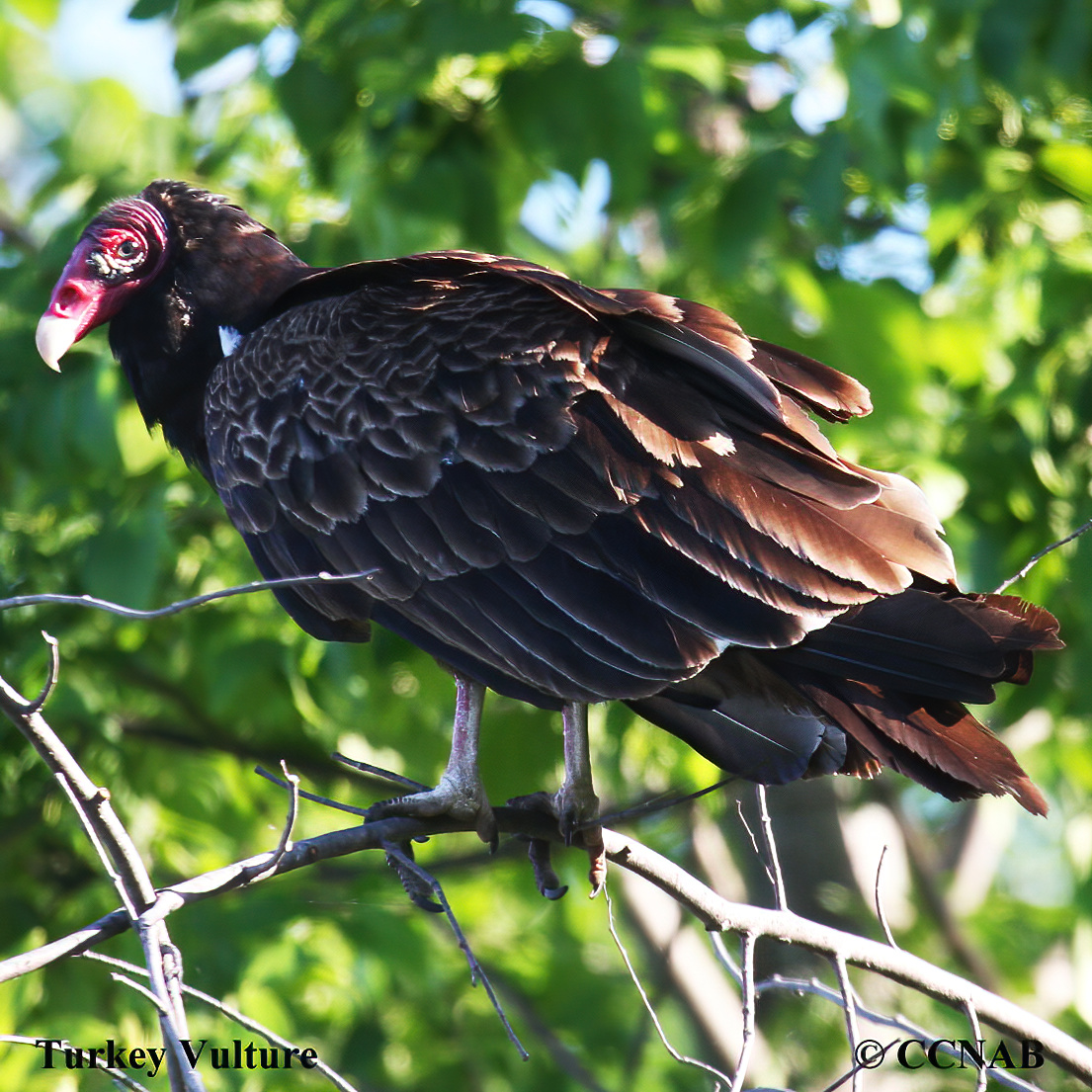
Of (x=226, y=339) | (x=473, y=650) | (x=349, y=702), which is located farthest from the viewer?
(x=349, y=702)

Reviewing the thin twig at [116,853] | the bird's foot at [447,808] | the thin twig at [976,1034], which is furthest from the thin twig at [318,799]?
the thin twig at [976,1034]

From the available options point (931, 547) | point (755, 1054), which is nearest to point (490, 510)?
point (931, 547)

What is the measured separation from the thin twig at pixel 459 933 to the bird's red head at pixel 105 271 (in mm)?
1573

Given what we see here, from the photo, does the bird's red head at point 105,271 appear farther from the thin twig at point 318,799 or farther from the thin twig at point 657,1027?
the thin twig at point 657,1027

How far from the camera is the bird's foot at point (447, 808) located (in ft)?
8.85

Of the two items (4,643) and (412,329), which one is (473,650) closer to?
(412,329)

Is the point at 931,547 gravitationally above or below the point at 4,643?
above

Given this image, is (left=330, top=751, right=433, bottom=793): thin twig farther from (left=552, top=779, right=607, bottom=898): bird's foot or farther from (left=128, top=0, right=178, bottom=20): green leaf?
(left=128, top=0, right=178, bottom=20): green leaf

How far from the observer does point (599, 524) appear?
2.64 meters

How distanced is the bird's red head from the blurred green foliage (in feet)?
2.76

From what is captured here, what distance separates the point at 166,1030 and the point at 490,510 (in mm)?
1342

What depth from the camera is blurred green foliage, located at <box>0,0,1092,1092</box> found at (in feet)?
13.8

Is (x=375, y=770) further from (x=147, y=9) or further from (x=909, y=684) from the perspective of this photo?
(x=147, y=9)

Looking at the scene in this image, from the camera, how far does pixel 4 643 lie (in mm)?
4559
